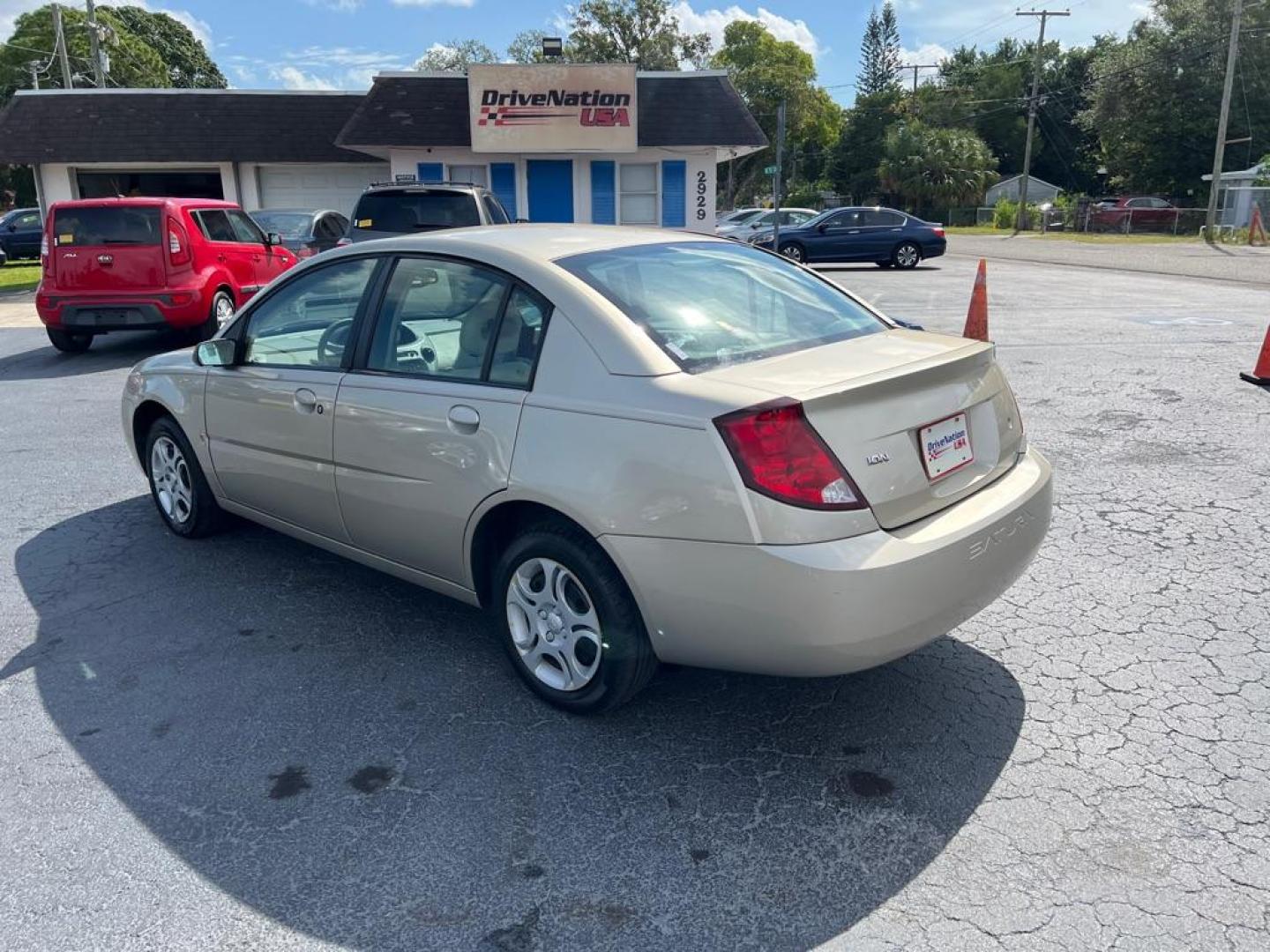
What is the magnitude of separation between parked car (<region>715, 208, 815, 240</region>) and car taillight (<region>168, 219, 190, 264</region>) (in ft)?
57.1

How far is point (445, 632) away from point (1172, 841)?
2.67 metres

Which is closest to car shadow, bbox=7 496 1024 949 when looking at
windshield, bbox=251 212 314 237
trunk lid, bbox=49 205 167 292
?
trunk lid, bbox=49 205 167 292

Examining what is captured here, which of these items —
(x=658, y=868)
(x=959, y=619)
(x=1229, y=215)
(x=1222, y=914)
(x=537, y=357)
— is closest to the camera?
(x=1222, y=914)

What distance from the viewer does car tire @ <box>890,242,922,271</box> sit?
2397 centimetres

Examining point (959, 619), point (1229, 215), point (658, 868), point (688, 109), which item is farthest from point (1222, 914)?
point (1229, 215)

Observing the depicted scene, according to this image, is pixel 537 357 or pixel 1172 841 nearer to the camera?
pixel 1172 841

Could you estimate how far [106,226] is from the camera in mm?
11023

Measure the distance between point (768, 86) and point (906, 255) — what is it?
153ft

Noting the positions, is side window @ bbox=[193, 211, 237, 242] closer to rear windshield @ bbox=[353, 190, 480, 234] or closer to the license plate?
rear windshield @ bbox=[353, 190, 480, 234]

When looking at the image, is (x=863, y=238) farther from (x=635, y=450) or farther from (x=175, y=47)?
(x=175, y=47)

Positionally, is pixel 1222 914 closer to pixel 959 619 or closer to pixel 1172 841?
pixel 1172 841

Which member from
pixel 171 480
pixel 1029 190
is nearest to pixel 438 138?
pixel 171 480

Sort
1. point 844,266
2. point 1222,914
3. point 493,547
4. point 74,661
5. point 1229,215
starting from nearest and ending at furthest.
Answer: point 1222,914
point 493,547
point 74,661
point 844,266
point 1229,215

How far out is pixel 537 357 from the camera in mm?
3258
